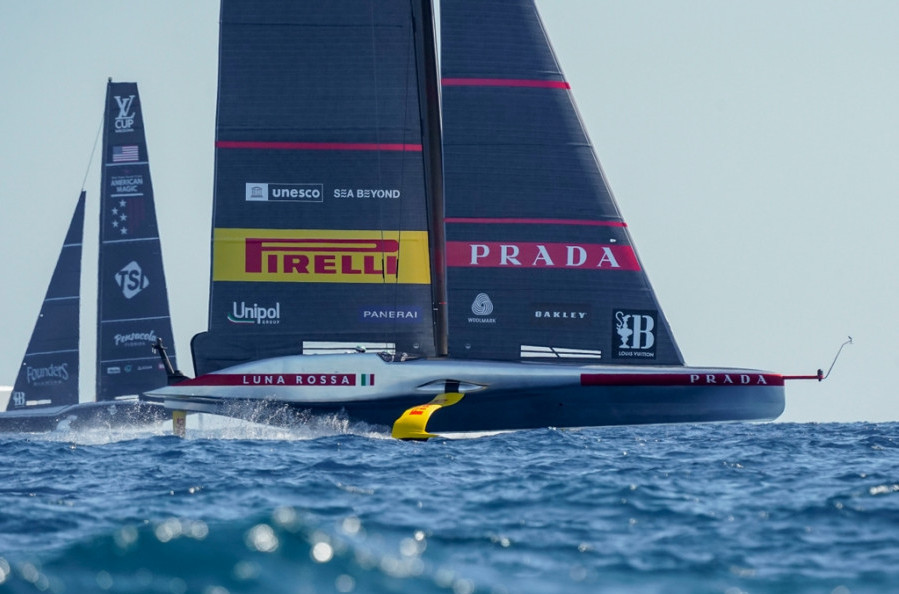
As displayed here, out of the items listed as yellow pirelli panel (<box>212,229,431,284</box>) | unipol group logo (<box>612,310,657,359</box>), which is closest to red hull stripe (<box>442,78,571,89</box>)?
yellow pirelli panel (<box>212,229,431,284</box>)

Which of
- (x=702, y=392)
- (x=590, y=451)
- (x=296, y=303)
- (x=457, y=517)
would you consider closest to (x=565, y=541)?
(x=457, y=517)

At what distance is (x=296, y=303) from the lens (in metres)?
21.2

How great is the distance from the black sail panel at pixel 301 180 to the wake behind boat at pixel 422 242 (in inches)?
1.3

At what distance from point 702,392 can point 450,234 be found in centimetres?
451

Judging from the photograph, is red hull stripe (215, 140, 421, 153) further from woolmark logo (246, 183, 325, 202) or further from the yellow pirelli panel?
the yellow pirelli panel

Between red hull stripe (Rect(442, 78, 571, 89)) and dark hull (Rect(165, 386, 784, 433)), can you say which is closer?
dark hull (Rect(165, 386, 784, 433))

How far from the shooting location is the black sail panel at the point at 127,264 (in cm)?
3609

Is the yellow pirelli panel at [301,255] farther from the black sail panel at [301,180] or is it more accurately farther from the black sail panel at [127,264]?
the black sail panel at [127,264]

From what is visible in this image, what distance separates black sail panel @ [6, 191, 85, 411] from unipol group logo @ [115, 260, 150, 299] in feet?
8.13

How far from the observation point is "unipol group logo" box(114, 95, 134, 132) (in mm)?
36406

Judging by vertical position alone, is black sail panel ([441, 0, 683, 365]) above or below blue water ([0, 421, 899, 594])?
above

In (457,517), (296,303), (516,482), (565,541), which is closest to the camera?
(565,541)

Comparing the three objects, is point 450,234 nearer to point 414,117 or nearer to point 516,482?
point 414,117

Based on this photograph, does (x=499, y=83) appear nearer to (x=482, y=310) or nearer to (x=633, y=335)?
(x=482, y=310)
